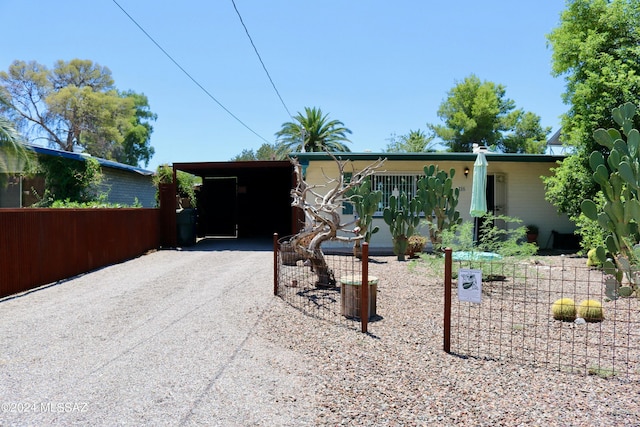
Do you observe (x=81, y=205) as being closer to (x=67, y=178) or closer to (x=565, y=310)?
(x=67, y=178)

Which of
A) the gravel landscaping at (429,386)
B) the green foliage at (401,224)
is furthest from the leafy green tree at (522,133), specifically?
the gravel landscaping at (429,386)

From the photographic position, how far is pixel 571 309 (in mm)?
5461

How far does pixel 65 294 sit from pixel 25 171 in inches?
256

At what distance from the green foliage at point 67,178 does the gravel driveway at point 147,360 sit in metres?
6.08

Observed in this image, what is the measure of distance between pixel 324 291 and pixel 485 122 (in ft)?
115


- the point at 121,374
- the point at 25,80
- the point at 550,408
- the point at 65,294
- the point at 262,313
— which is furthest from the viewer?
the point at 25,80

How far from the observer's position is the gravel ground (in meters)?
3.20

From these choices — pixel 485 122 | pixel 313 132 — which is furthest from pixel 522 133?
pixel 313 132

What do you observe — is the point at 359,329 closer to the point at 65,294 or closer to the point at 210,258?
the point at 65,294

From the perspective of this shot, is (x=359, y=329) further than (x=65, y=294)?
No

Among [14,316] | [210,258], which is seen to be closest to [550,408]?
[14,316]

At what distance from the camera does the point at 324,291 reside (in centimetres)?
723

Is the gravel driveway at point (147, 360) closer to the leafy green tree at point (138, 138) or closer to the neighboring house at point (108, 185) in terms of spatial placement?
the neighboring house at point (108, 185)

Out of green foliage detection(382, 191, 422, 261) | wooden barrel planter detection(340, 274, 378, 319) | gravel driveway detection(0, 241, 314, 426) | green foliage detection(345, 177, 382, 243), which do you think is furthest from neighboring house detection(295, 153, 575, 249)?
wooden barrel planter detection(340, 274, 378, 319)
